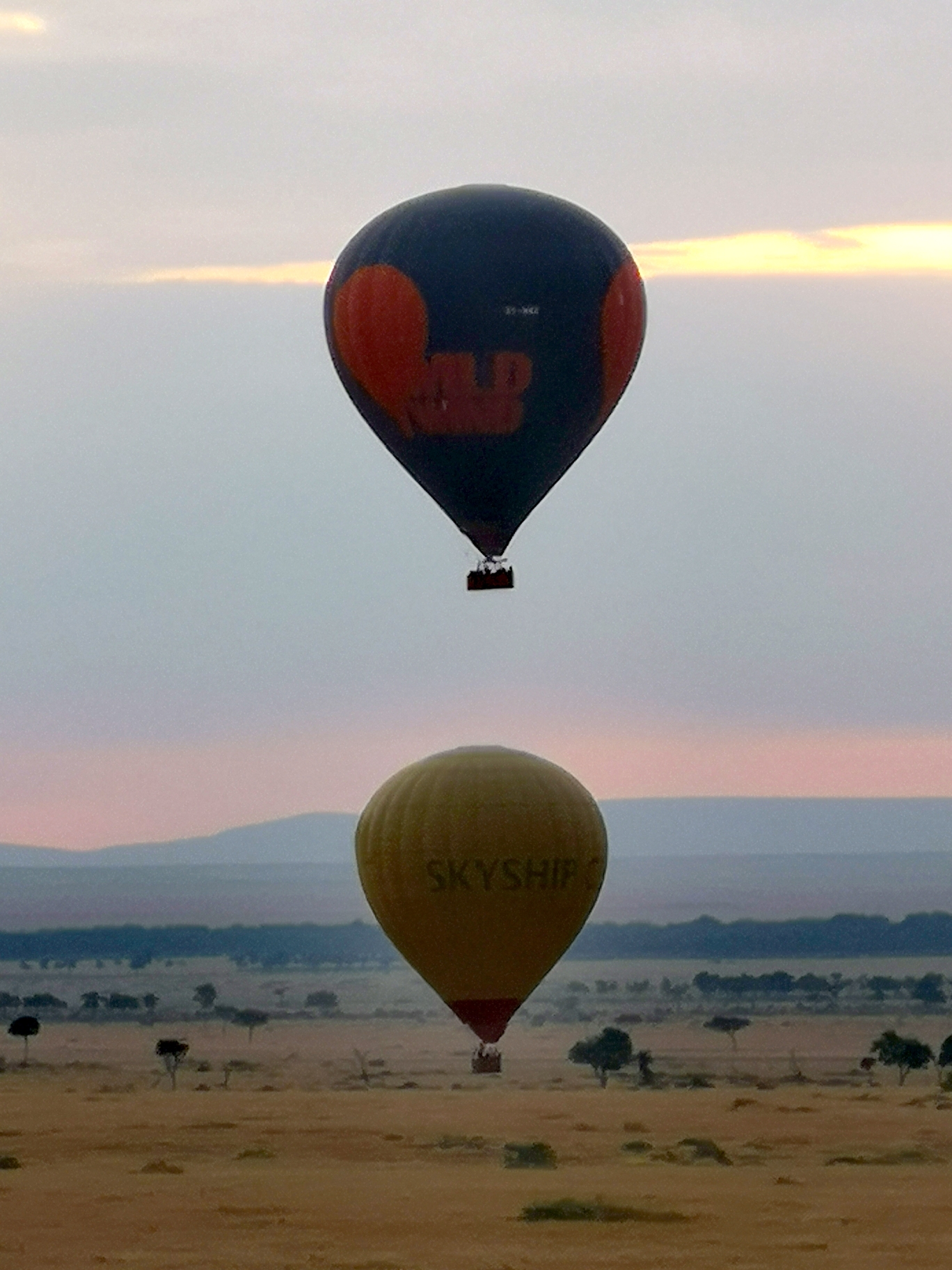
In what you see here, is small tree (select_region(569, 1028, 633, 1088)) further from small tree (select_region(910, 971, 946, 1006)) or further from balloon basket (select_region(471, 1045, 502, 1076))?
small tree (select_region(910, 971, 946, 1006))

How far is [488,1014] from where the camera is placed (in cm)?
4991

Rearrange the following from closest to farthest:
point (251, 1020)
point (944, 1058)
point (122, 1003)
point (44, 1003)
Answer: point (944, 1058), point (251, 1020), point (122, 1003), point (44, 1003)

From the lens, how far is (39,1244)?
43.9 metres

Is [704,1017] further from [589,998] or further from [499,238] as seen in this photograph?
[499,238]

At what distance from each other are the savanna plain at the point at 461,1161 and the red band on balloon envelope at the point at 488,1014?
2.60 m

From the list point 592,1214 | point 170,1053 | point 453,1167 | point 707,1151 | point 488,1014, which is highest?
point 488,1014

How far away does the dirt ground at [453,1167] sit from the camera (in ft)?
142

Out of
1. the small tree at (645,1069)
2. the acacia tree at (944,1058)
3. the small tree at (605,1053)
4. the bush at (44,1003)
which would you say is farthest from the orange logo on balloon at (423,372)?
the bush at (44,1003)

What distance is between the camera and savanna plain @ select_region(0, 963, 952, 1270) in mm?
43344

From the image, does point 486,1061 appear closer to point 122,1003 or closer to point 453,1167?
point 453,1167

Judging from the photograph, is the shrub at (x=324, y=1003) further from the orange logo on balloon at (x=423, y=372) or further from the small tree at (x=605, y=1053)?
the orange logo on balloon at (x=423, y=372)

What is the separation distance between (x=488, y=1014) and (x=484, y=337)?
1152 cm

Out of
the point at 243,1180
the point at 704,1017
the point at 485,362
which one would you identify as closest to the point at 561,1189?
the point at 243,1180

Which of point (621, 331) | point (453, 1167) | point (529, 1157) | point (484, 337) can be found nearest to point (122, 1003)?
point (453, 1167)
